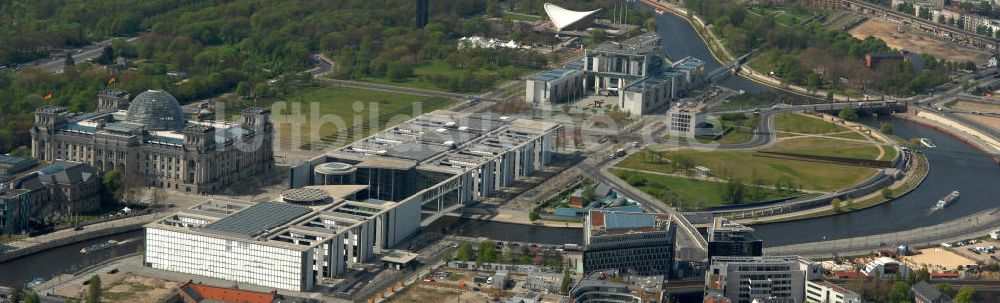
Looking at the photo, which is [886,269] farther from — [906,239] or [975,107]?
[975,107]

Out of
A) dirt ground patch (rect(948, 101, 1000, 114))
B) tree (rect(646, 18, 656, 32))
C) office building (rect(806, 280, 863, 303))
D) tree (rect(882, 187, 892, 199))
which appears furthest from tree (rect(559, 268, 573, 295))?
tree (rect(646, 18, 656, 32))

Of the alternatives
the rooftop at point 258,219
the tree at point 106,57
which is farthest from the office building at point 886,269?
the tree at point 106,57

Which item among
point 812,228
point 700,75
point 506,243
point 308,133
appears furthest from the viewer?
point 700,75

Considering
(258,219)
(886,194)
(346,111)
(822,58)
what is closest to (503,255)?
(258,219)

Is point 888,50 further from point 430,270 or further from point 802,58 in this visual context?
point 430,270

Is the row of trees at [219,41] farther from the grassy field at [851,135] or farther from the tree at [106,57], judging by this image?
the grassy field at [851,135]

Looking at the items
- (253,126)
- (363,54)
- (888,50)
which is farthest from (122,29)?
(888,50)
